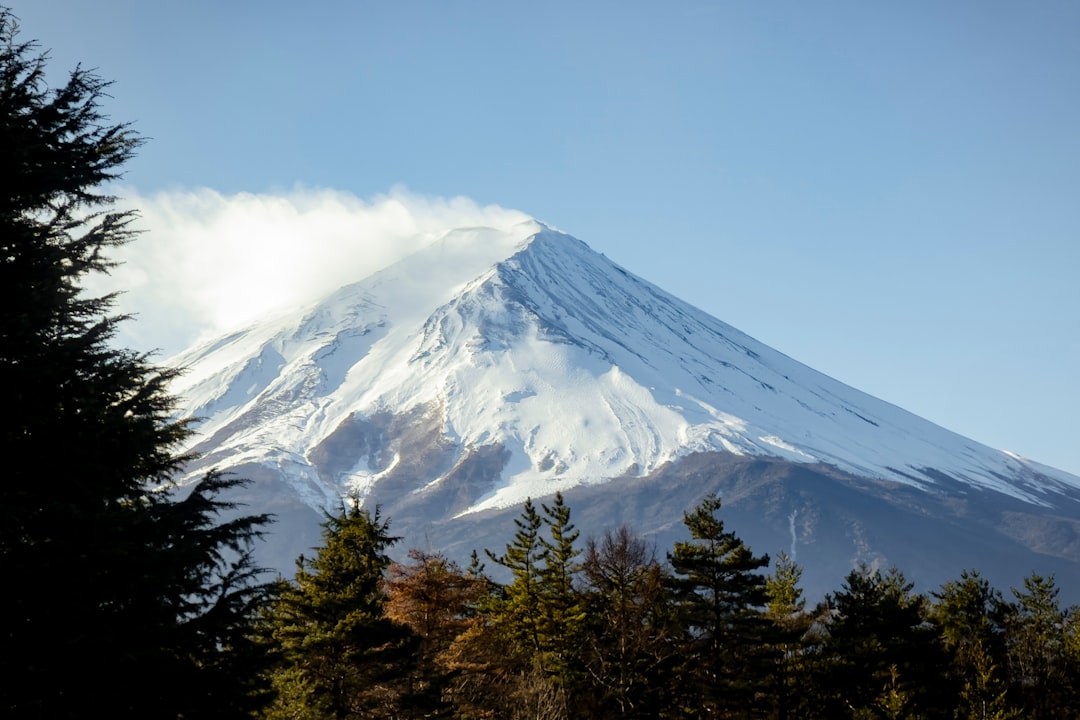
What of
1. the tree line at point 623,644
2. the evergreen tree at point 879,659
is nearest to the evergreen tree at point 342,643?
the tree line at point 623,644

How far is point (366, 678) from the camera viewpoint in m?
24.1

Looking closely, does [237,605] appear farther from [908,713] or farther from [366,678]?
[908,713]

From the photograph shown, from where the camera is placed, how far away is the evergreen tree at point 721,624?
29.5 meters

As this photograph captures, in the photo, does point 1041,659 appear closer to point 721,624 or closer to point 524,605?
point 721,624

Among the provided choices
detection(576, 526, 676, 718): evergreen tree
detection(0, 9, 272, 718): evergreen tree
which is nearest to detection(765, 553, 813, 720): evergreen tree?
detection(576, 526, 676, 718): evergreen tree

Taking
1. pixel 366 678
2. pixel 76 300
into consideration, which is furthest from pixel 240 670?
pixel 366 678

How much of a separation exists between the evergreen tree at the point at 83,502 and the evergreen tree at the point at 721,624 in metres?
21.4

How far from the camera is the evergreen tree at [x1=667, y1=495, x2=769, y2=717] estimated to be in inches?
1161

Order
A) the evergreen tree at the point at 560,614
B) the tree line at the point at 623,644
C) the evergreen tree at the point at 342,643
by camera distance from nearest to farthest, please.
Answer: the evergreen tree at the point at 342,643
the tree line at the point at 623,644
the evergreen tree at the point at 560,614

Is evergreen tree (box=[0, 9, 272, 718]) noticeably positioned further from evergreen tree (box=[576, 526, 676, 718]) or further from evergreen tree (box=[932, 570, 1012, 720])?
evergreen tree (box=[932, 570, 1012, 720])

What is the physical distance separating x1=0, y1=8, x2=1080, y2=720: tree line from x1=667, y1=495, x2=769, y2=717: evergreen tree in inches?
3.0

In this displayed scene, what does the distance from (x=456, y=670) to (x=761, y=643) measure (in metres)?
9.98

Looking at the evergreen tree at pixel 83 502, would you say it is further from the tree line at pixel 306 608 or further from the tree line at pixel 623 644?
the tree line at pixel 623 644

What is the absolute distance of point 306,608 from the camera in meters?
23.6
